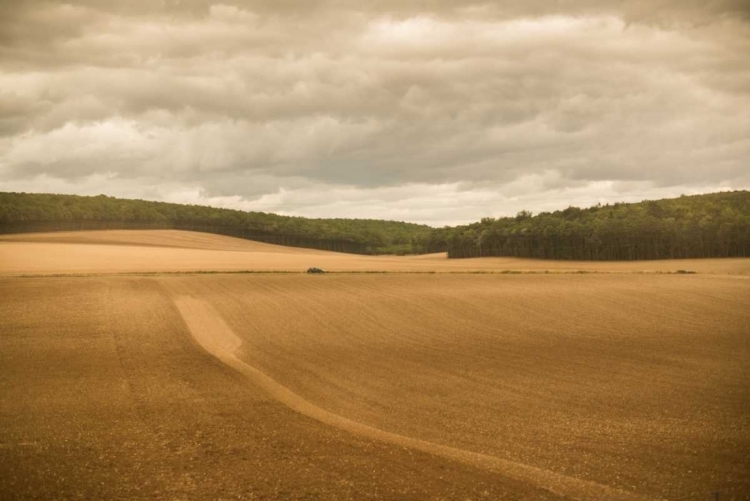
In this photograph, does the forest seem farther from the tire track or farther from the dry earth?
the tire track

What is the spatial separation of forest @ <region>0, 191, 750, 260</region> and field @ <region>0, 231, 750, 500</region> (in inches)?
1881

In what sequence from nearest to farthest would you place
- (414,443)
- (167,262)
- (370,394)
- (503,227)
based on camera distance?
(414,443), (370,394), (167,262), (503,227)

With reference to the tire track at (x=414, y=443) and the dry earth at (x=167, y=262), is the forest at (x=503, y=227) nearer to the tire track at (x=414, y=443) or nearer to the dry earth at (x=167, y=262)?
the dry earth at (x=167, y=262)

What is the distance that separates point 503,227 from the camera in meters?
105

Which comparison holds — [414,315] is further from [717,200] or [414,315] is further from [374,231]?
[374,231]

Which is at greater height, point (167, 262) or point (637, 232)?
point (637, 232)

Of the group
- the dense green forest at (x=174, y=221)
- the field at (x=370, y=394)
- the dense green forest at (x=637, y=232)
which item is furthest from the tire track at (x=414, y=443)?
the dense green forest at (x=174, y=221)

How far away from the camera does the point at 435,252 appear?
130500 mm

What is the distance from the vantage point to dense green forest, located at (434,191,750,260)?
78500 millimetres

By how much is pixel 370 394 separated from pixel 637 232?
242 ft

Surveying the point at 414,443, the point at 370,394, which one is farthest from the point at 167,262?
the point at 414,443

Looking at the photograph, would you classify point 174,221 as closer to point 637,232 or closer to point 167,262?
point 167,262

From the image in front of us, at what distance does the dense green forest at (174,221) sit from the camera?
3942 inches

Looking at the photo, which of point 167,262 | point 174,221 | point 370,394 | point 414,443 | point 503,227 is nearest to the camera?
point 414,443
